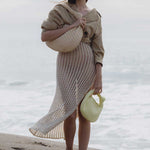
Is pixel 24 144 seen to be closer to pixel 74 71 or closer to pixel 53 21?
pixel 74 71

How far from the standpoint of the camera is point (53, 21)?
3.41 meters

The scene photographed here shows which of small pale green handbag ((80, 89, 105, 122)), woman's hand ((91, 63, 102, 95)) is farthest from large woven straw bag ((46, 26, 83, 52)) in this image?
small pale green handbag ((80, 89, 105, 122))

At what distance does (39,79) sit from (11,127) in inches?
297

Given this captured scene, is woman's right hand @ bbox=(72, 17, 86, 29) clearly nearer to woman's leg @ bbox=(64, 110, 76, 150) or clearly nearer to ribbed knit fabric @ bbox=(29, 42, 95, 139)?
ribbed knit fabric @ bbox=(29, 42, 95, 139)

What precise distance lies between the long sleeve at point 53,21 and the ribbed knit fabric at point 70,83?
10.6 inches

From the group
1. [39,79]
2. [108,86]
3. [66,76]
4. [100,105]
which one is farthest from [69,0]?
[39,79]

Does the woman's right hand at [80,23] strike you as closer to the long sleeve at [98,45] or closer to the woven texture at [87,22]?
the woven texture at [87,22]

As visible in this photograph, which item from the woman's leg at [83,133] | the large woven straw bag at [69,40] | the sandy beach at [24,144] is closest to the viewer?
the large woven straw bag at [69,40]

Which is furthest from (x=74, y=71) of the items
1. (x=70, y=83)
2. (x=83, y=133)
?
(x=83, y=133)

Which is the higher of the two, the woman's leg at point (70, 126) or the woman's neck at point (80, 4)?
the woman's neck at point (80, 4)

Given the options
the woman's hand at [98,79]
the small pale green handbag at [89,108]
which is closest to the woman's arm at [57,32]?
the woman's hand at [98,79]

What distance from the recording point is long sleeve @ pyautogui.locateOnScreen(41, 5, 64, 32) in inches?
134

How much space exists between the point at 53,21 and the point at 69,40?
227 mm

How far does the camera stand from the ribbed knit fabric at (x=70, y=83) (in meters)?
3.50
